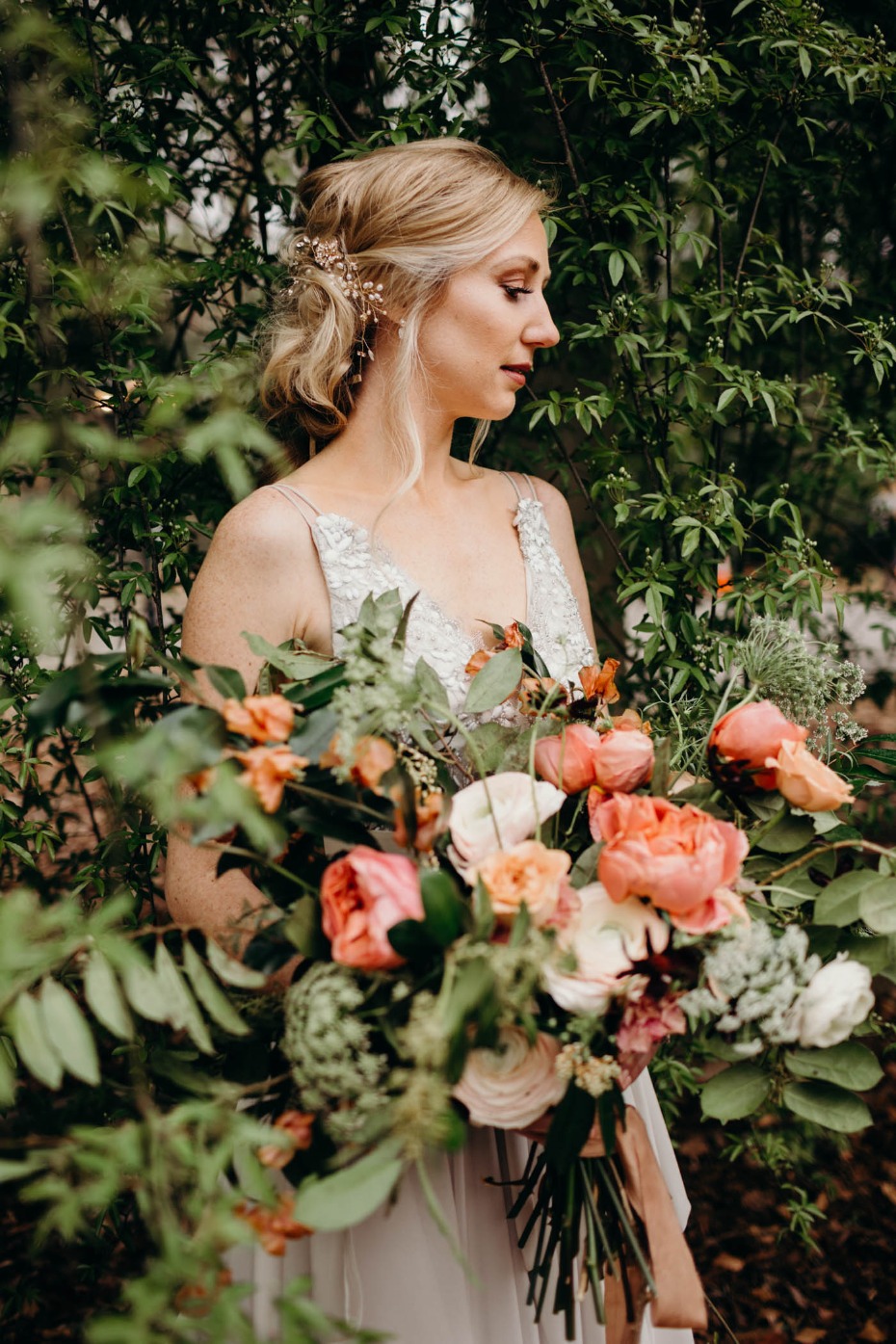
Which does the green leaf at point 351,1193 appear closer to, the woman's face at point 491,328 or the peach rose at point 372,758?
the peach rose at point 372,758

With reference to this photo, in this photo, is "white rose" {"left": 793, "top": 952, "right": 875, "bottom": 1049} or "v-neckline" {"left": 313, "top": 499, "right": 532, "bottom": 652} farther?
"v-neckline" {"left": 313, "top": 499, "right": 532, "bottom": 652}

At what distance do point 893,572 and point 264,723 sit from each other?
2513mm

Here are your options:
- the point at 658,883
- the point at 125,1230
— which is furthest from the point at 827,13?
the point at 125,1230

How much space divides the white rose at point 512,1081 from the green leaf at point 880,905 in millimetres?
358

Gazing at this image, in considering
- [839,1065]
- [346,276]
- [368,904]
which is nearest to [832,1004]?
[839,1065]

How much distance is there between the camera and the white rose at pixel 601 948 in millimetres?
851

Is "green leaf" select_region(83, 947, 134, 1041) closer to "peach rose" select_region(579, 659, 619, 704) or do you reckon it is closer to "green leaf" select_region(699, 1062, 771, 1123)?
"green leaf" select_region(699, 1062, 771, 1123)

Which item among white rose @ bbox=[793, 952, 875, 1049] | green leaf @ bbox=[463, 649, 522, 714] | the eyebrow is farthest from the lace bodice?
white rose @ bbox=[793, 952, 875, 1049]

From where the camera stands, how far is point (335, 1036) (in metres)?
0.78

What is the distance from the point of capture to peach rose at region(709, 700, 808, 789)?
3.38ft

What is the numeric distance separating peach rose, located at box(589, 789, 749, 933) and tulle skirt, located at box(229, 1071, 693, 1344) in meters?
0.57

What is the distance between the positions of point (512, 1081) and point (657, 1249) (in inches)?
13.5

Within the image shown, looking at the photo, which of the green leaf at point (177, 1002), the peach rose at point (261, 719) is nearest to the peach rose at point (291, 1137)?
the green leaf at point (177, 1002)

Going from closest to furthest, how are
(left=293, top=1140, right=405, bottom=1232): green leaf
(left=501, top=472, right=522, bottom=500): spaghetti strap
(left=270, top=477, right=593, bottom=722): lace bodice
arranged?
1. (left=293, top=1140, right=405, bottom=1232): green leaf
2. (left=270, top=477, right=593, bottom=722): lace bodice
3. (left=501, top=472, right=522, bottom=500): spaghetti strap
